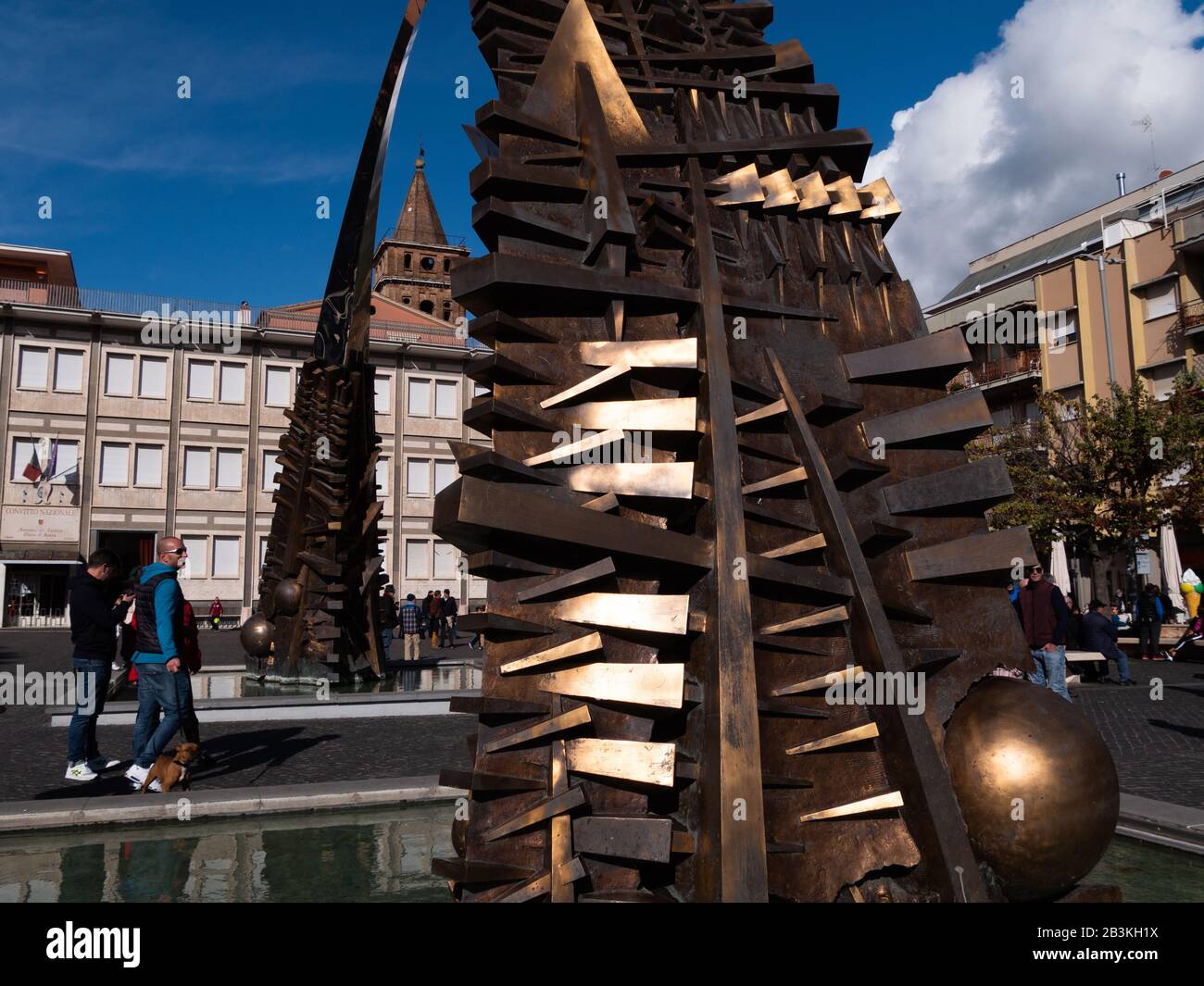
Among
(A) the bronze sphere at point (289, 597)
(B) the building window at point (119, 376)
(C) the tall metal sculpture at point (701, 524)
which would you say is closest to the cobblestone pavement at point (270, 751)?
(A) the bronze sphere at point (289, 597)

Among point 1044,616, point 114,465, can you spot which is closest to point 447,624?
point 1044,616

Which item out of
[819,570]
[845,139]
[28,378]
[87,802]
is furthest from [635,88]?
[28,378]

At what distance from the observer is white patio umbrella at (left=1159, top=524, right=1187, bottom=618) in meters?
22.7

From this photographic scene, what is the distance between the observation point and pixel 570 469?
3.05 metres

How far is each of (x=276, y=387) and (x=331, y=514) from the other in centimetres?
2970

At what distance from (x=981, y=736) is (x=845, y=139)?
96.8 inches

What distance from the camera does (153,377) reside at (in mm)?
39438

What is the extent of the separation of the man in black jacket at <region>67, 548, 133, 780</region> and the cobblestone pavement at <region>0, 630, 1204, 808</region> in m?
0.22

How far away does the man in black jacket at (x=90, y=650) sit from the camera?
7117mm

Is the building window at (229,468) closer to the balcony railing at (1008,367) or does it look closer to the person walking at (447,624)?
the person walking at (447,624)

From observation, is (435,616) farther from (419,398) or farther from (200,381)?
(200,381)

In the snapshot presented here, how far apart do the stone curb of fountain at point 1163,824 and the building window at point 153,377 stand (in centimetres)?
4022
